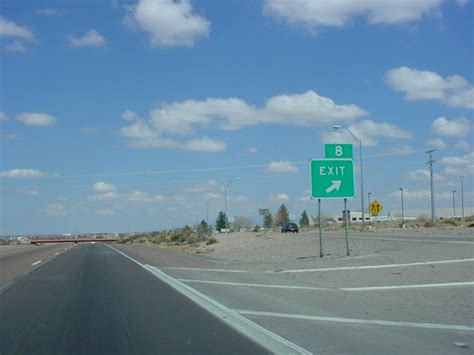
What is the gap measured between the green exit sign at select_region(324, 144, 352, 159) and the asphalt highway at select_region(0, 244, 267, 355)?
42.8 ft

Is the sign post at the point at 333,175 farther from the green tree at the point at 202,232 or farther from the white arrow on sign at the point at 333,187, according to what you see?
the green tree at the point at 202,232

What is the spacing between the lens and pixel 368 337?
10.4 metres

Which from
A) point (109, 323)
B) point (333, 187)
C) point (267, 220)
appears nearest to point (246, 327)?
point (109, 323)

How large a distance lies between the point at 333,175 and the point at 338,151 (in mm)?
1279

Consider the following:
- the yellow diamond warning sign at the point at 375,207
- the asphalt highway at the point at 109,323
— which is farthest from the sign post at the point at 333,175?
the yellow diamond warning sign at the point at 375,207

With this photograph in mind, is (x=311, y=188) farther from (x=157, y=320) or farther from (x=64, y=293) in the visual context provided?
(x=157, y=320)

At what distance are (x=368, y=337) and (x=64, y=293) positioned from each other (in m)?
10.3

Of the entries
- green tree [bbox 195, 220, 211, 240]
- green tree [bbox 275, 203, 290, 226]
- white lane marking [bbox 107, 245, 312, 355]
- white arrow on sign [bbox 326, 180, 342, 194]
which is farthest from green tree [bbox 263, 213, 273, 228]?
white lane marking [bbox 107, 245, 312, 355]

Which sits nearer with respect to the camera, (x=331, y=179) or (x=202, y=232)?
(x=331, y=179)

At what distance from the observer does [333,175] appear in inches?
1166

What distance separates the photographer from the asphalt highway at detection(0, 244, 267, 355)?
31.9ft

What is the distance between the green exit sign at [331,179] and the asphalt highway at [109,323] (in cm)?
1201

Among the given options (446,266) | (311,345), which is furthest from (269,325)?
(446,266)

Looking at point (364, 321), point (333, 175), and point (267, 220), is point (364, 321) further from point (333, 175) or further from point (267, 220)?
point (267, 220)
